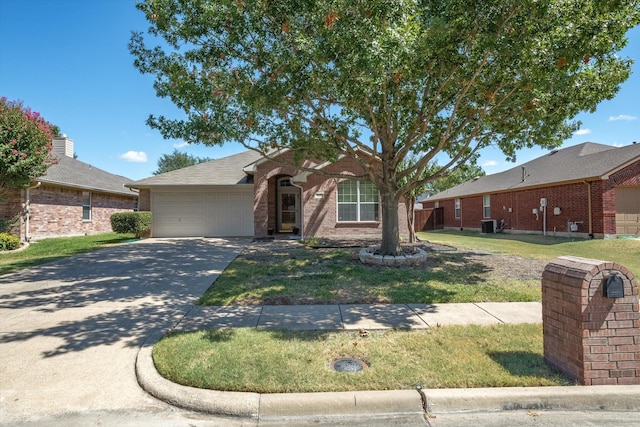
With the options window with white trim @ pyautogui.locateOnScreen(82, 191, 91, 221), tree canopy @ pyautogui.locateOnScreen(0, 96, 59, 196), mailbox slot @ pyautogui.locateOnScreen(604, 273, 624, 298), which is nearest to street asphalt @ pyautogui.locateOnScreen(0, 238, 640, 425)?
mailbox slot @ pyautogui.locateOnScreen(604, 273, 624, 298)

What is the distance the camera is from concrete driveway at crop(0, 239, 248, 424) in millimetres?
3102

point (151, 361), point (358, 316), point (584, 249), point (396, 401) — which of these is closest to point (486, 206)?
point (584, 249)

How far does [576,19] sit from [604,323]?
231 inches

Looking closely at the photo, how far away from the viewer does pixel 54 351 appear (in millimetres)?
4043

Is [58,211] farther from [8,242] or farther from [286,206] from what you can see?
[286,206]

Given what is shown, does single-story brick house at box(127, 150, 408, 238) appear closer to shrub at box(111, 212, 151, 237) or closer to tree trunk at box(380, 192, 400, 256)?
shrub at box(111, 212, 151, 237)

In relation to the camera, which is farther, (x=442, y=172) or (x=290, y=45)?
(x=442, y=172)

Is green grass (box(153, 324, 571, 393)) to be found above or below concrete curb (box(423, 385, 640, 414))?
above

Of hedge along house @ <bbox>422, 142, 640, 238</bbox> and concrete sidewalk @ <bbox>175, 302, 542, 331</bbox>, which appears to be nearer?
concrete sidewalk @ <bbox>175, 302, 542, 331</bbox>

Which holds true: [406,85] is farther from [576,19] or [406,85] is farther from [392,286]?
[392,286]

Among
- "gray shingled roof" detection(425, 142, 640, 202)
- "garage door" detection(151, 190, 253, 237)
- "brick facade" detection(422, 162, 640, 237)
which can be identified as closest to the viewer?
"brick facade" detection(422, 162, 640, 237)

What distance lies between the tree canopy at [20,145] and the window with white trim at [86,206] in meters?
5.68

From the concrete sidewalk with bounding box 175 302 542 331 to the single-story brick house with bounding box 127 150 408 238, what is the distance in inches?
391

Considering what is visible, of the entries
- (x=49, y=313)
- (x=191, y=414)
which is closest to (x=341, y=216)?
(x=49, y=313)
